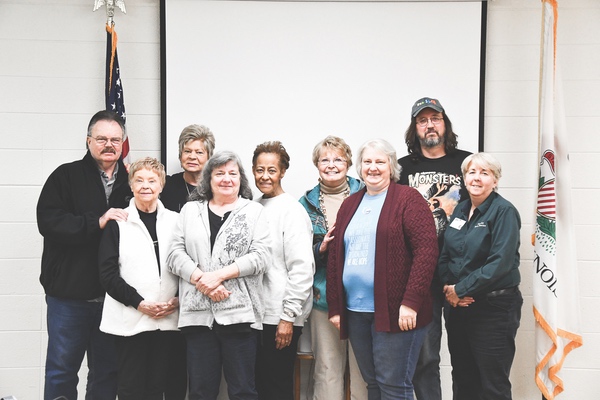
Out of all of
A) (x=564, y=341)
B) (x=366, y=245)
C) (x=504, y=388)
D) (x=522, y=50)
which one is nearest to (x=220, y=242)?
(x=366, y=245)

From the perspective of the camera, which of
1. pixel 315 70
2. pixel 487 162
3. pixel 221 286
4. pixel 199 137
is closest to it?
pixel 221 286

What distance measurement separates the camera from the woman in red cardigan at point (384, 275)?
2.46 metres

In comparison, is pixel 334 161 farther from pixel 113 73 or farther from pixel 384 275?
pixel 113 73

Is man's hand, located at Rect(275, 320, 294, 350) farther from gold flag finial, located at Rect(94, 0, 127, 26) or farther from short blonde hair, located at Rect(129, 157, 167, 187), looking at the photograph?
gold flag finial, located at Rect(94, 0, 127, 26)

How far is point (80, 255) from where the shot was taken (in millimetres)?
2818

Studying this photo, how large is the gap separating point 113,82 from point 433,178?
1886 mm

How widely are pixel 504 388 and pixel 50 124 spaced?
9.63ft

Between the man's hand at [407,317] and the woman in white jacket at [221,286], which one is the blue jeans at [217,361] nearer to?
the woman in white jacket at [221,286]

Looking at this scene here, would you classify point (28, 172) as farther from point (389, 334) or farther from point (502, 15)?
point (502, 15)

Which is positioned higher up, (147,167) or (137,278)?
(147,167)

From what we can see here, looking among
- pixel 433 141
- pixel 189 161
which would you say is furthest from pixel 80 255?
pixel 433 141

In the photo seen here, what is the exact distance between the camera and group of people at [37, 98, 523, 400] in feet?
8.27

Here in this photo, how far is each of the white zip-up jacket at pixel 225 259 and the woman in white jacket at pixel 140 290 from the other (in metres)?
0.08

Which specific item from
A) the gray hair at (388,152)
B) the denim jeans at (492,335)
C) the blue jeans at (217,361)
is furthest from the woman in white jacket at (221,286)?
the denim jeans at (492,335)
